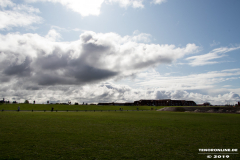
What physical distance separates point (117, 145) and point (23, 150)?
17.8 ft

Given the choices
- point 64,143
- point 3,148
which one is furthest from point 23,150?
point 64,143

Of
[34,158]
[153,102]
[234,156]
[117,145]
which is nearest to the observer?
[34,158]

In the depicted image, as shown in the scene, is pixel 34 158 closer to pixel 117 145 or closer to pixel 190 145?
pixel 117 145

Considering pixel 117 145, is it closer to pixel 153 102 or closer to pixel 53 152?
pixel 53 152

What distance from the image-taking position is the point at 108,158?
8102 millimetres

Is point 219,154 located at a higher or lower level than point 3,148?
lower

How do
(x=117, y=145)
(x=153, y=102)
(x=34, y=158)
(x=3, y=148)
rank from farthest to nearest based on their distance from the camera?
(x=153, y=102) < (x=117, y=145) < (x=3, y=148) < (x=34, y=158)

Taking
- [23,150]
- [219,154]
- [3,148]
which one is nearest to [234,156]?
[219,154]

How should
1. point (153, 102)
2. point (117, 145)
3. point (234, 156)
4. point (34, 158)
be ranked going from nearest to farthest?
point (34, 158), point (234, 156), point (117, 145), point (153, 102)

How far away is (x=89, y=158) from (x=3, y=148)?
5.51 m

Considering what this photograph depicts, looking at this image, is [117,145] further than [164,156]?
Yes

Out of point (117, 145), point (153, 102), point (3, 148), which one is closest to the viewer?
point (3, 148)

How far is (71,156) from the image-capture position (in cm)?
842

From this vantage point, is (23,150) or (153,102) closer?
(23,150)
